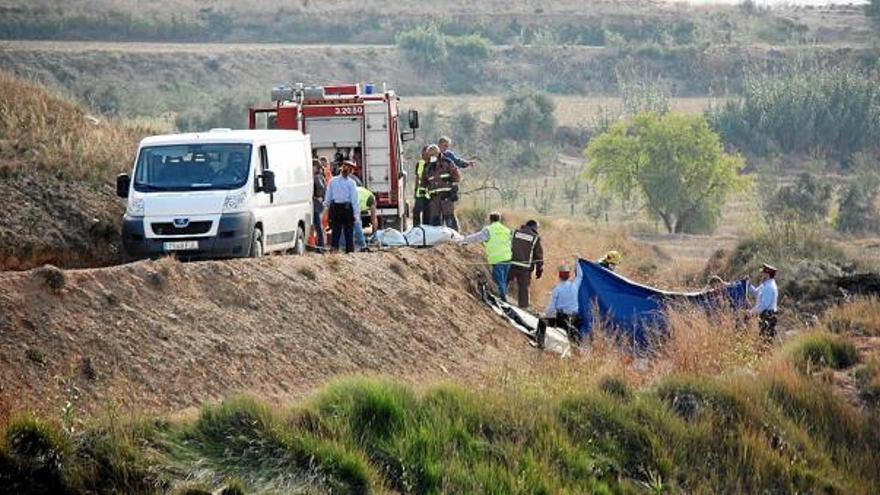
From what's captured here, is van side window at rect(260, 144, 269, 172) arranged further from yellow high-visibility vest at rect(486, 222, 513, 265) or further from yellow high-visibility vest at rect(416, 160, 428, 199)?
yellow high-visibility vest at rect(416, 160, 428, 199)

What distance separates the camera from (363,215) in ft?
107

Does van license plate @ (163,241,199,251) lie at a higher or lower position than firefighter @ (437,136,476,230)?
higher

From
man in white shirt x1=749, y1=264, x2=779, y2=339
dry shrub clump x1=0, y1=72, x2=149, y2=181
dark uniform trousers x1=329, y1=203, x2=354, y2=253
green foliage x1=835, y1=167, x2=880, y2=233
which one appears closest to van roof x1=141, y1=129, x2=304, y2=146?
dark uniform trousers x1=329, y1=203, x2=354, y2=253

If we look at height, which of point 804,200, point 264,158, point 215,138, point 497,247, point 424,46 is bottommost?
point 424,46

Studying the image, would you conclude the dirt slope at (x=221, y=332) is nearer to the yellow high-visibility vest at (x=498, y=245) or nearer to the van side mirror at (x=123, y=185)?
the yellow high-visibility vest at (x=498, y=245)

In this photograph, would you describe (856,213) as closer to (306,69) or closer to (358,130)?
(358,130)

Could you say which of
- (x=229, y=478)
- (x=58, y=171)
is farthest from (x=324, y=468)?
(x=58, y=171)

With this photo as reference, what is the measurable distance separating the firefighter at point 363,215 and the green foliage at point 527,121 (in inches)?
2322

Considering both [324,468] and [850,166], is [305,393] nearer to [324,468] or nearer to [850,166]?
[324,468]

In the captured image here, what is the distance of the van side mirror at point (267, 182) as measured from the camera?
85.8 feet

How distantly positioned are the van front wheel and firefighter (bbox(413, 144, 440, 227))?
249 inches

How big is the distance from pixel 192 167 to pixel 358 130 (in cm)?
879

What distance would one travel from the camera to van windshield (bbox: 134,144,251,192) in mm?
25922

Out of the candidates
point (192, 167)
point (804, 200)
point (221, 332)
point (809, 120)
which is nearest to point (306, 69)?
point (809, 120)
